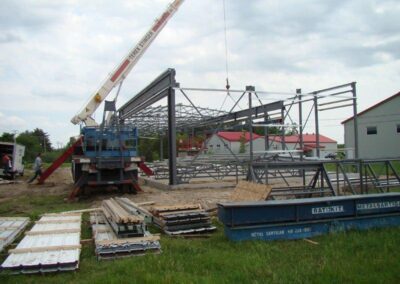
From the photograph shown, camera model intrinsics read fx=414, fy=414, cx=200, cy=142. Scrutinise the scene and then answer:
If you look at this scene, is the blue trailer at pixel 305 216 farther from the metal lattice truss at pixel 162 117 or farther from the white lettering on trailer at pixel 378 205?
the metal lattice truss at pixel 162 117

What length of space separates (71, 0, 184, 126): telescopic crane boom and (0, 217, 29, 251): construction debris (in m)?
11.0

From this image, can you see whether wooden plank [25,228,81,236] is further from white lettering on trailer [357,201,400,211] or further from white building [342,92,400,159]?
white building [342,92,400,159]

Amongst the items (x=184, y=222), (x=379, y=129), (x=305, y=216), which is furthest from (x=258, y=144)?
(x=305, y=216)

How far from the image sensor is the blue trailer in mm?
7340

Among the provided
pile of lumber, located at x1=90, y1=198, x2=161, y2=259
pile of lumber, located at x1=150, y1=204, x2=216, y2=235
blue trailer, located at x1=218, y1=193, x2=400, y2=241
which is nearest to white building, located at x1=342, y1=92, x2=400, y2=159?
blue trailer, located at x1=218, y1=193, x2=400, y2=241

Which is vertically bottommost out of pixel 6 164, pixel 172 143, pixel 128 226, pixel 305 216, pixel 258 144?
pixel 128 226

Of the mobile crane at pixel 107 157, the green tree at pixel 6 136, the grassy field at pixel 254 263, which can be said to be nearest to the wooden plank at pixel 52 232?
the grassy field at pixel 254 263

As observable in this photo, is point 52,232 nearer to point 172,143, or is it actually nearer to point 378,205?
point 378,205

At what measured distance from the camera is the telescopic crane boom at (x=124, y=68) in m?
20.0

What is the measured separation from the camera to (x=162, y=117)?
A: 2398 cm

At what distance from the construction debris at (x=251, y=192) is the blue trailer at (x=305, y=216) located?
3.78ft

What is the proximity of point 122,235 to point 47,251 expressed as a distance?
145 centimetres

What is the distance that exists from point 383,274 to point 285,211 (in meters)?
2.48

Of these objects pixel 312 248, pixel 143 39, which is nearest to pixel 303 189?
pixel 312 248
